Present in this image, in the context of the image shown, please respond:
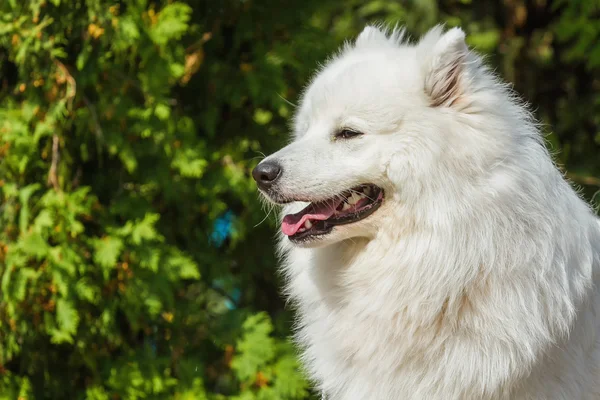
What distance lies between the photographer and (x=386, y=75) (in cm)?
256

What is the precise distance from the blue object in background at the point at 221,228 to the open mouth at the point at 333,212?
159cm

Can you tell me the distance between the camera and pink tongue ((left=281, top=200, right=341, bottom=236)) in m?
2.60

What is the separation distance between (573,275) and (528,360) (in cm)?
35

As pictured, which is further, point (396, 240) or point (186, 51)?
point (186, 51)

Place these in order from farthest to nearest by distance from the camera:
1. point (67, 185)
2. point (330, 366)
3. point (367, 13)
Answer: point (367, 13)
point (67, 185)
point (330, 366)

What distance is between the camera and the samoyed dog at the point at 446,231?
241cm

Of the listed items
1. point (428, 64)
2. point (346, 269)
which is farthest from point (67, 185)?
point (428, 64)

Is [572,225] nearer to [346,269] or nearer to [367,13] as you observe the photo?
[346,269]

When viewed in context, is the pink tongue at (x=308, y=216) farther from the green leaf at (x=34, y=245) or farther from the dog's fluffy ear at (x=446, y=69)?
the green leaf at (x=34, y=245)

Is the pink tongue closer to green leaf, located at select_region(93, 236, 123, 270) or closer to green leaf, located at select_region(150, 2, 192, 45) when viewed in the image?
green leaf, located at select_region(93, 236, 123, 270)

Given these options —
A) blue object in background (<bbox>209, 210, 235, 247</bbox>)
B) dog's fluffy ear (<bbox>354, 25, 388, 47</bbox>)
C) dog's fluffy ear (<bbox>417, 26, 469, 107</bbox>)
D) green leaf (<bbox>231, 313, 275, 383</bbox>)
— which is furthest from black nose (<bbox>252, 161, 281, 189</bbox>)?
blue object in background (<bbox>209, 210, 235, 247</bbox>)

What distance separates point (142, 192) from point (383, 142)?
1.84 m

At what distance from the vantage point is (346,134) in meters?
2.57

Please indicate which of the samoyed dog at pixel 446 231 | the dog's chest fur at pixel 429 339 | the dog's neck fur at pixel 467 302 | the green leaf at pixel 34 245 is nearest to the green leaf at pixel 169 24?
the green leaf at pixel 34 245
